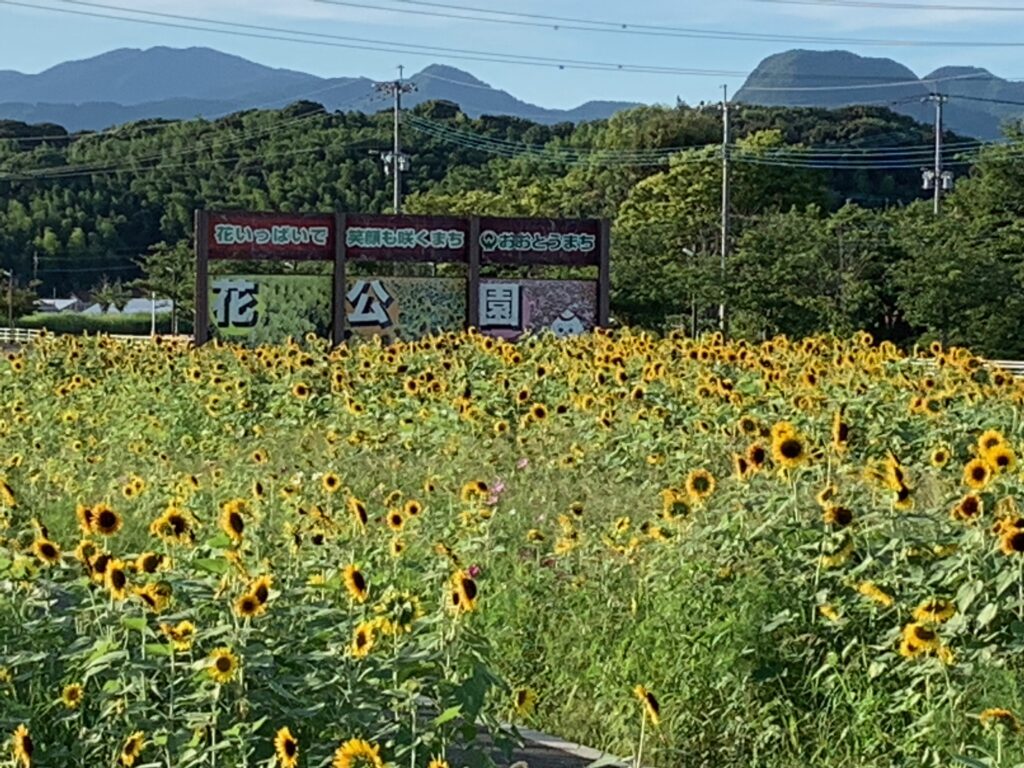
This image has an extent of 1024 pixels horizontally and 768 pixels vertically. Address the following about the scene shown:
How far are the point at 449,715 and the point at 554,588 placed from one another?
227 centimetres

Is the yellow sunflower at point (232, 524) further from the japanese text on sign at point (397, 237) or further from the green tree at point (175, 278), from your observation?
the green tree at point (175, 278)

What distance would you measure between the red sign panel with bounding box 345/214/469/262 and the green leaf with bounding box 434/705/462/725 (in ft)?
58.4

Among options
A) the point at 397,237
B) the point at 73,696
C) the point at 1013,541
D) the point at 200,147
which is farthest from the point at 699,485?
the point at 200,147

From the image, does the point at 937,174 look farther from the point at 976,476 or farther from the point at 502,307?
the point at 976,476

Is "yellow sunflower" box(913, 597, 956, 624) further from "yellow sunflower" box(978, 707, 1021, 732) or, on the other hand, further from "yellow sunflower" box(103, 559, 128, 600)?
"yellow sunflower" box(103, 559, 128, 600)

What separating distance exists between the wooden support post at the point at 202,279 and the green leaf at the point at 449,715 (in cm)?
1708

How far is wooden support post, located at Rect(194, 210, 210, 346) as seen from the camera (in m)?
20.2

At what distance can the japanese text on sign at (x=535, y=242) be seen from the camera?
2155 centimetres

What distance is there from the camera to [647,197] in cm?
5256

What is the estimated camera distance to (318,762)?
11.5 feet

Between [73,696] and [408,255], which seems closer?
[73,696]

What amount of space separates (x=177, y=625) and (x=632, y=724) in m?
1.72

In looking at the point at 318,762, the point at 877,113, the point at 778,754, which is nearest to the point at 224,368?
the point at 778,754

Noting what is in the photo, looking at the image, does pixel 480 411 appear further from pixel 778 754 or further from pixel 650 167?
pixel 650 167
